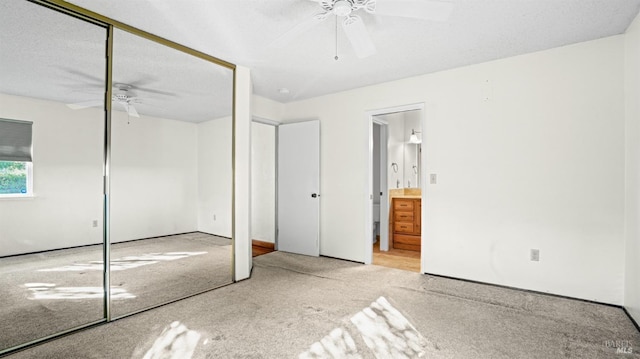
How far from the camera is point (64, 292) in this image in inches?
93.3

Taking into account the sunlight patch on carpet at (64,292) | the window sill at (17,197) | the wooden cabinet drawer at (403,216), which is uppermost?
the window sill at (17,197)

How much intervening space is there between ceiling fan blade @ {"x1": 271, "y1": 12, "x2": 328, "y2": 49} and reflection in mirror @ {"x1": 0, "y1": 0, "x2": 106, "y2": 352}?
141 centimetres

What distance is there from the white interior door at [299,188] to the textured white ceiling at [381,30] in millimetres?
1306

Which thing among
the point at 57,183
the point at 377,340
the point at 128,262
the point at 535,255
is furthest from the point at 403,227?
the point at 57,183

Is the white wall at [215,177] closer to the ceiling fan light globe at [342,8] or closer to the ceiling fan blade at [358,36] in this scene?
the ceiling fan blade at [358,36]

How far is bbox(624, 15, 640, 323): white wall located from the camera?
2.46 m

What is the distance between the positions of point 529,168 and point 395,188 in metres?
2.87

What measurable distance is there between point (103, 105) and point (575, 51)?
4.20 metres

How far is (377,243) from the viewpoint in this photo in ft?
18.7

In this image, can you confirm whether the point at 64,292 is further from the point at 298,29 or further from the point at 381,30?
the point at 381,30

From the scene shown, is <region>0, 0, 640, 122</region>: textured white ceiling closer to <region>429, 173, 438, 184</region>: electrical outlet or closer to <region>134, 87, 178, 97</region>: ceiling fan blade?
<region>134, 87, 178, 97</region>: ceiling fan blade

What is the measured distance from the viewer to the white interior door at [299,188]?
185 inches

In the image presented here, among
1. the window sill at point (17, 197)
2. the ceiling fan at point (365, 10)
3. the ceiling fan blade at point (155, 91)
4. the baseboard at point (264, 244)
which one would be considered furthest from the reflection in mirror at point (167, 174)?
the baseboard at point (264, 244)

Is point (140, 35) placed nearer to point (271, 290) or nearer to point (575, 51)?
point (271, 290)
